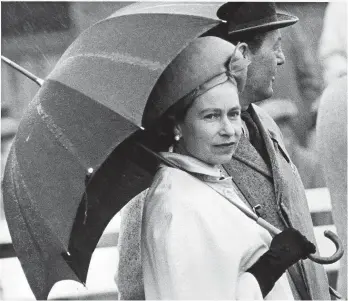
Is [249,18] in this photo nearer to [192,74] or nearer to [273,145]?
[273,145]

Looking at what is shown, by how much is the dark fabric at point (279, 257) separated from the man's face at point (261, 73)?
98 centimetres

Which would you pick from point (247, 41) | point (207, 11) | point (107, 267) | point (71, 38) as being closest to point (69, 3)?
point (71, 38)

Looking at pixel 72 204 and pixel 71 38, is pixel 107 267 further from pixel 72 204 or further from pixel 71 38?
pixel 72 204

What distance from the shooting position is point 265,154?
15.9ft

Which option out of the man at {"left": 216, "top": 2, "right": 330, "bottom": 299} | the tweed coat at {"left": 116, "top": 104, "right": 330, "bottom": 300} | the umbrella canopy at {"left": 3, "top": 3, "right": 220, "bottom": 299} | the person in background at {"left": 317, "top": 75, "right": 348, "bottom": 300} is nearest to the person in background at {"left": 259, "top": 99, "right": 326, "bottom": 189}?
the person in background at {"left": 317, "top": 75, "right": 348, "bottom": 300}

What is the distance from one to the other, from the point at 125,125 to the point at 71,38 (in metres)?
6.73

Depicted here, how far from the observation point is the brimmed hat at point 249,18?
190 inches

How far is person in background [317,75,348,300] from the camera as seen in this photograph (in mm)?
6184

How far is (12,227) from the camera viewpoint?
4.27 m

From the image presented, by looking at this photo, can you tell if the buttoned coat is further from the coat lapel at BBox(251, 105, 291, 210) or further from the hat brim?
the hat brim

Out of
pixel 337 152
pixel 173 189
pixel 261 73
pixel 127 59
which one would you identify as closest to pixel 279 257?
pixel 173 189

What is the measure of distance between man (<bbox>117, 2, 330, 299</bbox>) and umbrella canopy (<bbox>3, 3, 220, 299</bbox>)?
56 centimetres

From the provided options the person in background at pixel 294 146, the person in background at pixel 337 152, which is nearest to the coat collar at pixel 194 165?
the person in background at pixel 337 152

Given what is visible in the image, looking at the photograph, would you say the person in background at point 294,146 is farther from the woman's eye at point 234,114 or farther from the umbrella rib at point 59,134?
the umbrella rib at point 59,134
